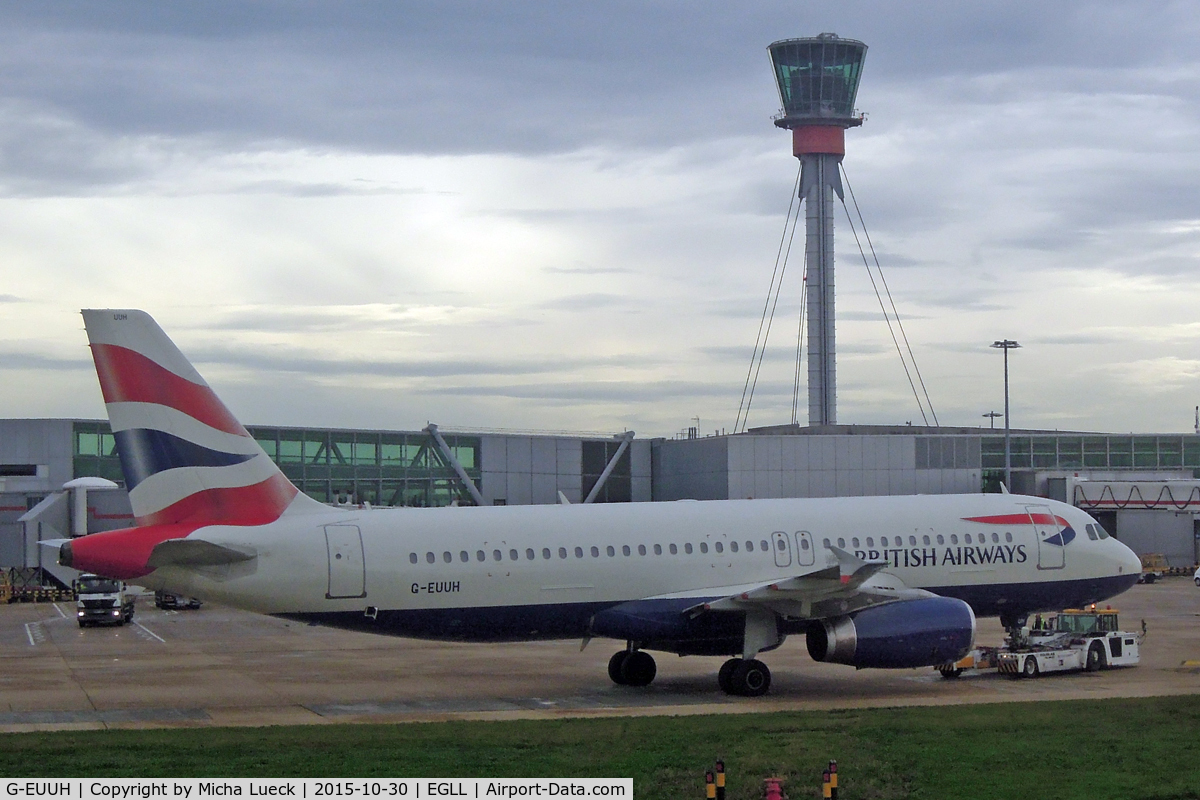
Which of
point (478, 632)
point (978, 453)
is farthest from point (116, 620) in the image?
point (978, 453)

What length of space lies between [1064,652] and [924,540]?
4771mm

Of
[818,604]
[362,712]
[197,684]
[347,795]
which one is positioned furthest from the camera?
[197,684]

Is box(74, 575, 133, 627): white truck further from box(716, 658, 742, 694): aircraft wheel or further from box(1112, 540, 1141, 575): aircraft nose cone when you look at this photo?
box(1112, 540, 1141, 575): aircraft nose cone

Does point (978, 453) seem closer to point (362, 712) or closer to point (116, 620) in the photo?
point (116, 620)

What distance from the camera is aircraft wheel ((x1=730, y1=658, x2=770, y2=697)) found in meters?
31.2

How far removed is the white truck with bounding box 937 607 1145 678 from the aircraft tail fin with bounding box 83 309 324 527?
17274 mm

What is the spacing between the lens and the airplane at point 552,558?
1145 inches

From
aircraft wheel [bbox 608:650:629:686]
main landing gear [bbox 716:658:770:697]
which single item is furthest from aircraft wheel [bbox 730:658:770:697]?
aircraft wheel [bbox 608:650:629:686]

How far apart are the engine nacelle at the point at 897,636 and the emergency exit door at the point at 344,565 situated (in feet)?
32.6

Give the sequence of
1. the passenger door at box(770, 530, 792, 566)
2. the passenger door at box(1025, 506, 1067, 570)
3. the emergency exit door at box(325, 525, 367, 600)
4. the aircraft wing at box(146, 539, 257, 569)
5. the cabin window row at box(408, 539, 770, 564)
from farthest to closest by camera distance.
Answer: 1. the passenger door at box(1025, 506, 1067, 570)
2. the passenger door at box(770, 530, 792, 566)
3. the cabin window row at box(408, 539, 770, 564)
4. the emergency exit door at box(325, 525, 367, 600)
5. the aircraft wing at box(146, 539, 257, 569)

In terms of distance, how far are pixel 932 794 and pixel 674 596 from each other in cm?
1333

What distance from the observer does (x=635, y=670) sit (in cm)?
3350

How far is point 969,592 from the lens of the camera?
34.5 metres

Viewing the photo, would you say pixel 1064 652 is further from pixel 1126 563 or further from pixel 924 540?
pixel 924 540
